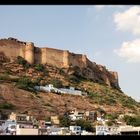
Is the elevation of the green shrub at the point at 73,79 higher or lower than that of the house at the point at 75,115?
higher

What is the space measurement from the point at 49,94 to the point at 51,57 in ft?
9.14

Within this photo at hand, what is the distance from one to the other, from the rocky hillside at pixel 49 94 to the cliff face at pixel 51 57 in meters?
0.24

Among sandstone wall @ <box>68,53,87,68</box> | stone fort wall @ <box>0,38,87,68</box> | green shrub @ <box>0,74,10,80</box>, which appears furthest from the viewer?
sandstone wall @ <box>68,53,87,68</box>

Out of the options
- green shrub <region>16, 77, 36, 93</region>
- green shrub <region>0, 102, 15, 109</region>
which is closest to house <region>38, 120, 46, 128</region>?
green shrub <region>0, 102, 15, 109</region>

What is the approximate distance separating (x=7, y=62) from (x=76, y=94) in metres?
3.92

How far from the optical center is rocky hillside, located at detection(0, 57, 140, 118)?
1870 centimetres

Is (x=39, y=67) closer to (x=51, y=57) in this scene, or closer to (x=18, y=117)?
(x=51, y=57)

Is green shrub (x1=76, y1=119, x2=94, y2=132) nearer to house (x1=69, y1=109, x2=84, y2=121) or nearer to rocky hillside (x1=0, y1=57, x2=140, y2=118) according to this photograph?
house (x1=69, y1=109, x2=84, y2=121)

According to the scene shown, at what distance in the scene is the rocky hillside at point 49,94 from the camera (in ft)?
61.4

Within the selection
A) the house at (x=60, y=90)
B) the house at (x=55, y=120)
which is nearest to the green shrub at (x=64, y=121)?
the house at (x=55, y=120)

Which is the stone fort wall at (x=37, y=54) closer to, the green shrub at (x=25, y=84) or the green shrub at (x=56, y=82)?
the green shrub at (x=56, y=82)

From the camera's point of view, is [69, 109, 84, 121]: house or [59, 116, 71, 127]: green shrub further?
[69, 109, 84, 121]: house

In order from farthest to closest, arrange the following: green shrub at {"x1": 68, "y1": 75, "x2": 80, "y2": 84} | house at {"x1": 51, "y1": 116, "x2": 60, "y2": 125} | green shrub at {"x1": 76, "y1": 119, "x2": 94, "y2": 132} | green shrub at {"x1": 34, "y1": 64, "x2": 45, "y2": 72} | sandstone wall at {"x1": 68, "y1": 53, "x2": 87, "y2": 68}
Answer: sandstone wall at {"x1": 68, "y1": 53, "x2": 87, "y2": 68}
green shrub at {"x1": 68, "y1": 75, "x2": 80, "y2": 84}
green shrub at {"x1": 34, "y1": 64, "x2": 45, "y2": 72}
house at {"x1": 51, "y1": 116, "x2": 60, "y2": 125}
green shrub at {"x1": 76, "y1": 119, "x2": 94, "y2": 132}

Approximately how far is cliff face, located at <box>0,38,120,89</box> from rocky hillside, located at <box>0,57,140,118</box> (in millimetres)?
244
